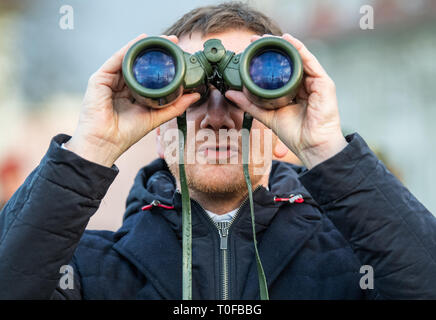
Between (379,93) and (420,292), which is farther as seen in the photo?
(379,93)

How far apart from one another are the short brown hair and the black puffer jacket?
0.47 m

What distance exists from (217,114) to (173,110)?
0.17 meters

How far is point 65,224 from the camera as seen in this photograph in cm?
124

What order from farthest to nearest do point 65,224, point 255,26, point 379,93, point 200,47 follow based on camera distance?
point 379,93 < point 255,26 < point 200,47 < point 65,224

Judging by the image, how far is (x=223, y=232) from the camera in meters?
1.56

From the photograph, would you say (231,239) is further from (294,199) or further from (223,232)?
(294,199)

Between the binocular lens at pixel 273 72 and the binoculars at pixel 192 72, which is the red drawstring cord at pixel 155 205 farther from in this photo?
the binocular lens at pixel 273 72

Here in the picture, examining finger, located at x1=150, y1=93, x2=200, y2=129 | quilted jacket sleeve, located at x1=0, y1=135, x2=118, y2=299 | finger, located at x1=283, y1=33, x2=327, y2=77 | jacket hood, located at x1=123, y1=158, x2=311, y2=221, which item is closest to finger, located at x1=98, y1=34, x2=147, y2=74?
finger, located at x1=150, y1=93, x2=200, y2=129

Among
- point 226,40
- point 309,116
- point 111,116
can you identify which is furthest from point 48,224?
point 226,40

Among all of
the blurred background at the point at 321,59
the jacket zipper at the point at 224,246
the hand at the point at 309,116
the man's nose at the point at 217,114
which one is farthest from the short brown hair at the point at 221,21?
the blurred background at the point at 321,59

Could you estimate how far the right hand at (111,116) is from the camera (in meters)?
1.34

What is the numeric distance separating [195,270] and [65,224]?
1.39 feet

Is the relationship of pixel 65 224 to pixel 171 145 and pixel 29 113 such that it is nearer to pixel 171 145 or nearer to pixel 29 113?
pixel 171 145
